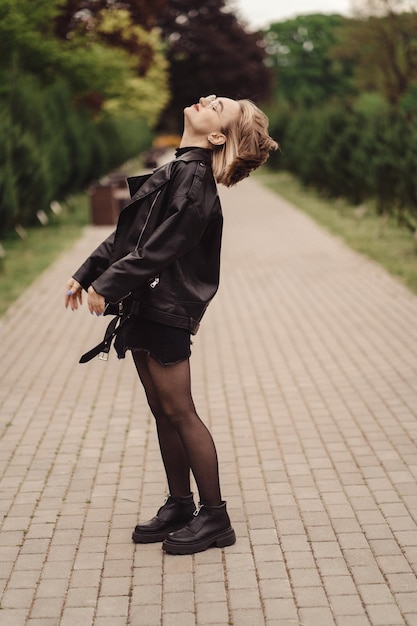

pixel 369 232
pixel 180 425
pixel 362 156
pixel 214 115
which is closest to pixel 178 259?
pixel 214 115

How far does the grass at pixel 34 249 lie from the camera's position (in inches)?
469

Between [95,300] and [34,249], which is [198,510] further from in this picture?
[34,249]

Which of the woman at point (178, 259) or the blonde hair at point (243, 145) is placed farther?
the blonde hair at point (243, 145)

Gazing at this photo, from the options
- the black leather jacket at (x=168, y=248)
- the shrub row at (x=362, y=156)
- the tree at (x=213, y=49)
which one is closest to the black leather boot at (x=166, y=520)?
the black leather jacket at (x=168, y=248)

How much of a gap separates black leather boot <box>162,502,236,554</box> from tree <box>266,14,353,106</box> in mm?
106539

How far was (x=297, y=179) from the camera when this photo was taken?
32750mm

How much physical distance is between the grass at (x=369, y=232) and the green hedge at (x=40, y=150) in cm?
547

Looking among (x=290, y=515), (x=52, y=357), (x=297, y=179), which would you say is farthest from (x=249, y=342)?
(x=297, y=179)

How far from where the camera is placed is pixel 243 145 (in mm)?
3863

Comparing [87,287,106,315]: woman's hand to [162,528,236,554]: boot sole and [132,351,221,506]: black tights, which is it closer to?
[132,351,221,506]: black tights

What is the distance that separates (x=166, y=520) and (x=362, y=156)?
58.1 feet

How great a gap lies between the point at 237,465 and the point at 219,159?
2.04 m

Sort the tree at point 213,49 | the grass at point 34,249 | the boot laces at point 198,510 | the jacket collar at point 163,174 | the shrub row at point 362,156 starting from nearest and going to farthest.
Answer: the jacket collar at point 163,174
the boot laces at point 198,510
the grass at point 34,249
the shrub row at point 362,156
the tree at point 213,49

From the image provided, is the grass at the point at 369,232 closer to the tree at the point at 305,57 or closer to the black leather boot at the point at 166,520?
the black leather boot at the point at 166,520
